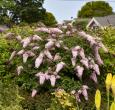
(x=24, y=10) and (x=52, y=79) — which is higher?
(x=52, y=79)

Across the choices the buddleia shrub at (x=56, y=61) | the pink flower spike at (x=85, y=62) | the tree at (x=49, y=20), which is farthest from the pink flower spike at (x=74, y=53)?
the tree at (x=49, y=20)

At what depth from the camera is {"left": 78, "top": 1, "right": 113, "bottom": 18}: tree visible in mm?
69312

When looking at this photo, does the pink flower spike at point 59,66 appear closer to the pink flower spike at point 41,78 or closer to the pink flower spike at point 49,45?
the pink flower spike at point 41,78

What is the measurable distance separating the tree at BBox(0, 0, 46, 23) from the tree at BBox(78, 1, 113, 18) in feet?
38.0

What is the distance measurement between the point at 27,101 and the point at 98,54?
1279 mm

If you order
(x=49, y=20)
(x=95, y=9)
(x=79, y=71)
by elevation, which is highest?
(x=79, y=71)

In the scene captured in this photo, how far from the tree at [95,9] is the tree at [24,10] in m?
11.6

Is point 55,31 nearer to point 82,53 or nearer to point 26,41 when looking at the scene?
point 26,41

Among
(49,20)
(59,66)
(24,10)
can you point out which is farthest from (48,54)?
(49,20)

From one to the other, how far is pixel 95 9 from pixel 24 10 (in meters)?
17.2

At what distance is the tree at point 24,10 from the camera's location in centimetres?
5547

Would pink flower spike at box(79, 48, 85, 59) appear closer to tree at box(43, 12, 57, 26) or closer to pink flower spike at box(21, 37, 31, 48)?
pink flower spike at box(21, 37, 31, 48)

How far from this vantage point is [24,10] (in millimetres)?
56281

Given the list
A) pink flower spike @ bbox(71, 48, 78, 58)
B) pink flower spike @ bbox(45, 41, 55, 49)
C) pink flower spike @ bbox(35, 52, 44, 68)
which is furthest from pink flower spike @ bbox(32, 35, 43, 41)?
pink flower spike @ bbox(71, 48, 78, 58)
